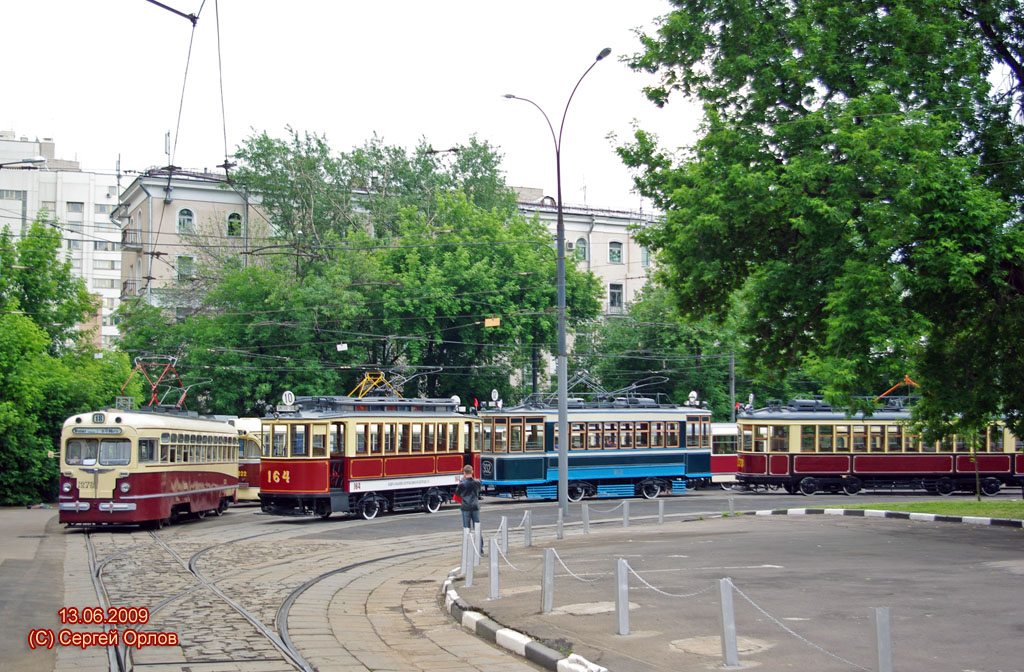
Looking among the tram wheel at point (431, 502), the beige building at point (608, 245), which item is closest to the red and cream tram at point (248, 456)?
the tram wheel at point (431, 502)

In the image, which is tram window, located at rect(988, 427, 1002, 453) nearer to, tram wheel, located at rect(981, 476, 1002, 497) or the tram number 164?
tram wheel, located at rect(981, 476, 1002, 497)

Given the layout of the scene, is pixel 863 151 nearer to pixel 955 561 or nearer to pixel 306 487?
pixel 955 561

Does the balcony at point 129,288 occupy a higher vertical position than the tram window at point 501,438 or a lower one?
higher

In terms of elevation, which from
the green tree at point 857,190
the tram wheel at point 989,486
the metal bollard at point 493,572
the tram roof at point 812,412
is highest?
the green tree at point 857,190

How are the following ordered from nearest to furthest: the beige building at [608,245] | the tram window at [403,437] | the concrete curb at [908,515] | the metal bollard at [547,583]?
the metal bollard at [547,583] < the concrete curb at [908,515] < the tram window at [403,437] < the beige building at [608,245]

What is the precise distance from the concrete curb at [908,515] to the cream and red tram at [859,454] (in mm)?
9528

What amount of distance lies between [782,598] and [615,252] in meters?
53.8

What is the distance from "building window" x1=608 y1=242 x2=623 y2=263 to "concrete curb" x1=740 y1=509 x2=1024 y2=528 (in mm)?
36197

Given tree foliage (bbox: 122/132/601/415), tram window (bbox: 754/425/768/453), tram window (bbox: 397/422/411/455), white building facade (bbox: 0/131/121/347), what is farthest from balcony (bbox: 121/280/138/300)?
tram window (bbox: 754/425/768/453)

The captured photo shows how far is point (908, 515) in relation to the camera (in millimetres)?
26875

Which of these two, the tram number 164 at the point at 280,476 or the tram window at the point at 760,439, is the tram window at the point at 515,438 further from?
the tram window at the point at 760,439

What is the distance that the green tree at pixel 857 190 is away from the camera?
19.0 meters

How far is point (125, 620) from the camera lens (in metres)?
11.9

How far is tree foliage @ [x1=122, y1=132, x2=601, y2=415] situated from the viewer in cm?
4512
